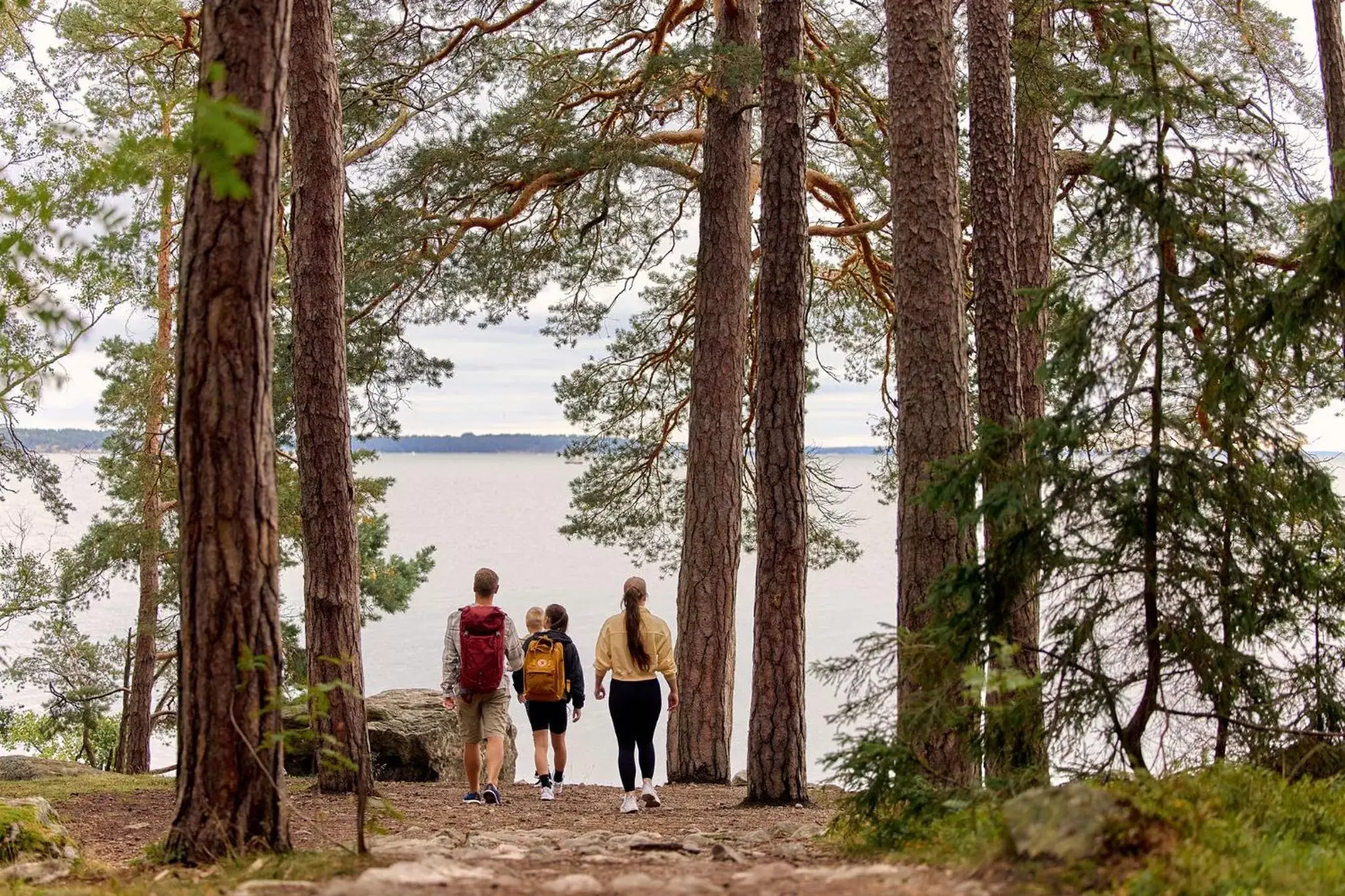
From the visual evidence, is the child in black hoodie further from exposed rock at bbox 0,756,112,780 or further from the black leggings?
exposed rock at bbox 0,756,112,780

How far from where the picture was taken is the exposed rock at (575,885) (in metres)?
3.97

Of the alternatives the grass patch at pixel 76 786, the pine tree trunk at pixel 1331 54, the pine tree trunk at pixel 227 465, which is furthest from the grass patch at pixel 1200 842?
the pine tree trunk at pixel 1331 54

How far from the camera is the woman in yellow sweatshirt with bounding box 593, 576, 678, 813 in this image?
27.2 feet

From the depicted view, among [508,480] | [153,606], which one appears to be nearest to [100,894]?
[153,606]

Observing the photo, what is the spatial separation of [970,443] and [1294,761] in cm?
291

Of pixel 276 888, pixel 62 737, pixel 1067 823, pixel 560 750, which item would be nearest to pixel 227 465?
pixel 276 888

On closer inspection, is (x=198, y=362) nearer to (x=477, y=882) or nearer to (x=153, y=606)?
(x=477, y=882)

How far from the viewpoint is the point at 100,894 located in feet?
14.2

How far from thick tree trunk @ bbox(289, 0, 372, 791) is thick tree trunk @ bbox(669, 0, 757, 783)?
148 inches

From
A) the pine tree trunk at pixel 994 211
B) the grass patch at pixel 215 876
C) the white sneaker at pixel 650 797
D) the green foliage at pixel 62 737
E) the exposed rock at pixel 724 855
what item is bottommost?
the green foliage at pixel 62 737

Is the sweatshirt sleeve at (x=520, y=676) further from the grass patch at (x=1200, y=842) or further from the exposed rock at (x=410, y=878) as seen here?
the exposed rock at (x=410, y=878)

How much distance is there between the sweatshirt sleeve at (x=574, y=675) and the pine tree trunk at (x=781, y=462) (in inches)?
52.6

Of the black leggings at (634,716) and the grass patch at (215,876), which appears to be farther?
the black leggings at (634,716)

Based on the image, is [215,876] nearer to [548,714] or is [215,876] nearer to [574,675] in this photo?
[548,714]
